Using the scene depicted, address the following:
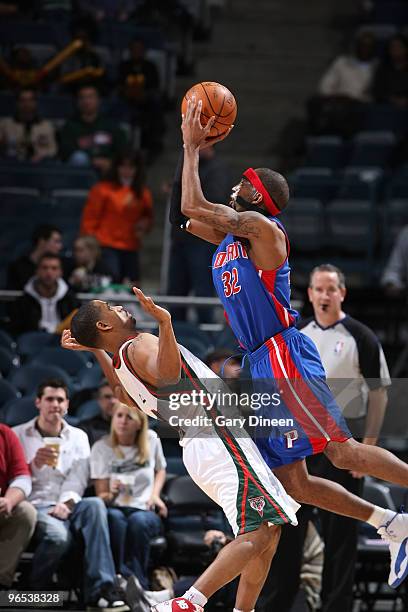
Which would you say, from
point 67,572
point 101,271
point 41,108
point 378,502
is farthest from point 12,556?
point 41,108

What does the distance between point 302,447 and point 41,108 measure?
28.6ft

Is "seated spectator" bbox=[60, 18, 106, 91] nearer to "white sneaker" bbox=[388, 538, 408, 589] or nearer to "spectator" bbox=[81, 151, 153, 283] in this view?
"spectator" bbox=[81, 151, 153, 283]

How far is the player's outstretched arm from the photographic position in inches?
225

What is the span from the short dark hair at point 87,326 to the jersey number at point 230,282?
68 cm

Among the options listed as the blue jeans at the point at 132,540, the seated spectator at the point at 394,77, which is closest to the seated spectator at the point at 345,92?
the seated spectator at the point at 394,77

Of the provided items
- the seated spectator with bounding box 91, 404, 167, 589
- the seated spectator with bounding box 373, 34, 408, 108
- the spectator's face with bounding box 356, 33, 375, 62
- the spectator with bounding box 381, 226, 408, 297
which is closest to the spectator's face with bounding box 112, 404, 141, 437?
the seated spectator with bounding box 91, 404, 167, 589

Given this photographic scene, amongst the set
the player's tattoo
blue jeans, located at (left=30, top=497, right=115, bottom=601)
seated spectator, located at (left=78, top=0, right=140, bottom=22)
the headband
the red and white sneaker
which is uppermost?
seated spectator, located at (left=78, top=0, right=140, bottom=22)

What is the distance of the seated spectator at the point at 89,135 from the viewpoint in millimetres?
12953

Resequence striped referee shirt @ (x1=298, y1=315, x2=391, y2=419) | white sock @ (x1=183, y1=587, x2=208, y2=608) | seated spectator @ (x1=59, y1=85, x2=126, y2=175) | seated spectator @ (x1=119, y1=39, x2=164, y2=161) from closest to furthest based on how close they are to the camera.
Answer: white sock @ (x1=183, y1=587, x2=208, y2=608)
striped referee shirt @ (x1=298, y1=315, x2=391, y2=419)
seated spectator @ (x1=59, y1=85, x2=126, y2=175)
seated spectator @ (x1=119, y1=39, x2=164, y2=161)

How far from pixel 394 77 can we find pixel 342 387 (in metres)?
7.90

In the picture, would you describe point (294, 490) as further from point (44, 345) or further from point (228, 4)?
point (228, 4)

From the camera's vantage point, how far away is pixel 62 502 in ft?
25.5

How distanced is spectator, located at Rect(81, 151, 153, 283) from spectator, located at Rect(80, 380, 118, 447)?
3236mm

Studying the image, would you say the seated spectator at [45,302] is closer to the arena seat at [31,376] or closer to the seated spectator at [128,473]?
the arena seat at [31,376]
